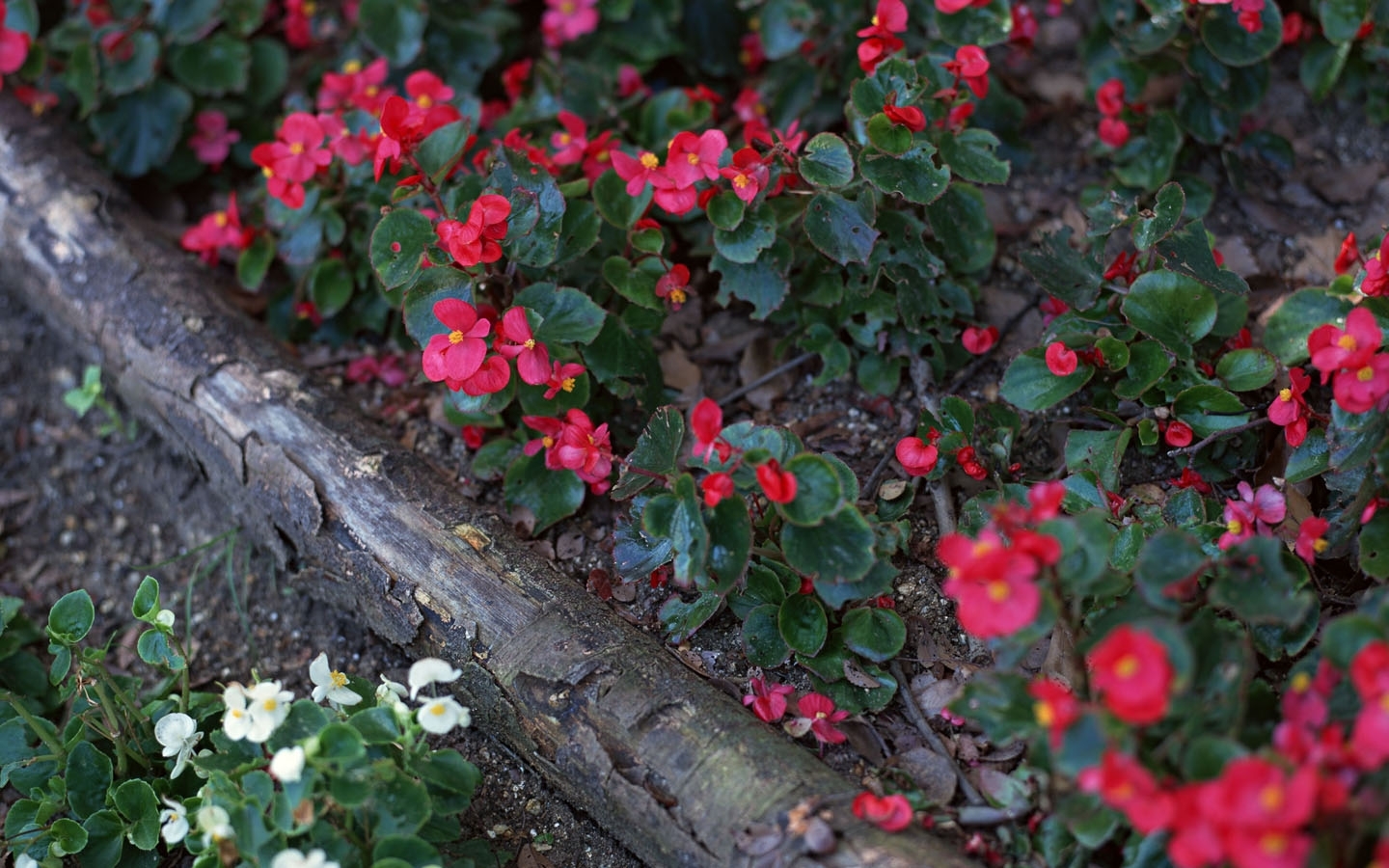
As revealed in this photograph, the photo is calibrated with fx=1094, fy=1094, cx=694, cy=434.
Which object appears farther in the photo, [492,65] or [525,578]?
[492,65]

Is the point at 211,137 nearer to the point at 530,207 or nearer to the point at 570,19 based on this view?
the point at 570,19

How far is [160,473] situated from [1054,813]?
85.8 inches

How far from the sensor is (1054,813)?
1.48 meters

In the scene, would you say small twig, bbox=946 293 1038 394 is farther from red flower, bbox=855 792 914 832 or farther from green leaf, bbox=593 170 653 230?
red flower, bbox=855 792 914 832

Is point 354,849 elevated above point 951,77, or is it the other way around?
point 951,77

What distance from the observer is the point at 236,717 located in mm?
1632

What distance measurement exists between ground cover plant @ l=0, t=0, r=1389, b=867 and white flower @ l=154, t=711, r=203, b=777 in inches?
28.0

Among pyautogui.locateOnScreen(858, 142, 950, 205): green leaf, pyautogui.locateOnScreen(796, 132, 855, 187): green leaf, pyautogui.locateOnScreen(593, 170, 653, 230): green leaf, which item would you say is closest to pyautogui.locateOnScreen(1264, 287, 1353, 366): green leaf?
pyautogui.locateOnScreen(858, 142, 950, 205): green leaf

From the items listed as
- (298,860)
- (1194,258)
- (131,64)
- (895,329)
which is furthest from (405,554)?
→ (131,64)

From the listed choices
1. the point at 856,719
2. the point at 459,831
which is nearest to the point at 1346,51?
the point at 856,719

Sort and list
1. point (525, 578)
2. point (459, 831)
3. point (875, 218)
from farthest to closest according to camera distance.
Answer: point (875, 218), point (525, 578), point (459, 831)

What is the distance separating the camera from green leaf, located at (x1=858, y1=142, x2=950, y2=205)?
6.67 ft

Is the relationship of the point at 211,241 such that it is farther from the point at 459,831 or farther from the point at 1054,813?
the point at 1054,813

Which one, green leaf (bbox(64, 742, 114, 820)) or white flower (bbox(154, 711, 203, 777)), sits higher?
white flower (bbox(154, 711, 203, 777))
